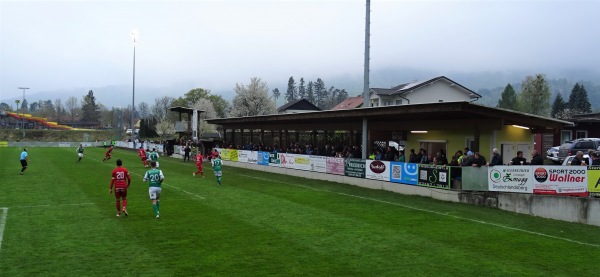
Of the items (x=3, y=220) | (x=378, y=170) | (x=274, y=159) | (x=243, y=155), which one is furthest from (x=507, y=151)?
(x=3, y=220)

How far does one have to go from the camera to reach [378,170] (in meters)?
25.2

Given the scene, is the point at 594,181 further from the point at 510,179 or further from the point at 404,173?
the point at 404,173

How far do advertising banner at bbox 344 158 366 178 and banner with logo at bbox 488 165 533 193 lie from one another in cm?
828

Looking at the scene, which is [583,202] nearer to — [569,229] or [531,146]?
[569,229]

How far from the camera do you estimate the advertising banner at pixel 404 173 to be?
22719 millimetres

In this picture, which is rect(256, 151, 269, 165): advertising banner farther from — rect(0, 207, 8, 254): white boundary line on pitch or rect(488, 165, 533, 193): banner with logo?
rect(0, 207, 8, 254): white boundary line on pitch

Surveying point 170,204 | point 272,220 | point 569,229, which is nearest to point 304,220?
point 272,220

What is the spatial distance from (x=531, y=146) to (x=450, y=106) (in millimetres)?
8173

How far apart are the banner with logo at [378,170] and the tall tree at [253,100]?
5934 centimetres

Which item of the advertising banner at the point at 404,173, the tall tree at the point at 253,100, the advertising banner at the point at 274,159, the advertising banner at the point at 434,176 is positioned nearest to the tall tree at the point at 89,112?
the tall tree at the point at 253,100

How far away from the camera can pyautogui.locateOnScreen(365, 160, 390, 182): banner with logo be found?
24.5 metres

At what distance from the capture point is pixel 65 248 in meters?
11.3

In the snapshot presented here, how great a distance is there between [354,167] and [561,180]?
38.8ft

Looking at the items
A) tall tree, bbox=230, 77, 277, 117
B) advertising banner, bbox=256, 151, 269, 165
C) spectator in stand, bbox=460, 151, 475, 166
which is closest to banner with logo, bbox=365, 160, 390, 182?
spectator in stand, bbox=460, 151, 475, 166
